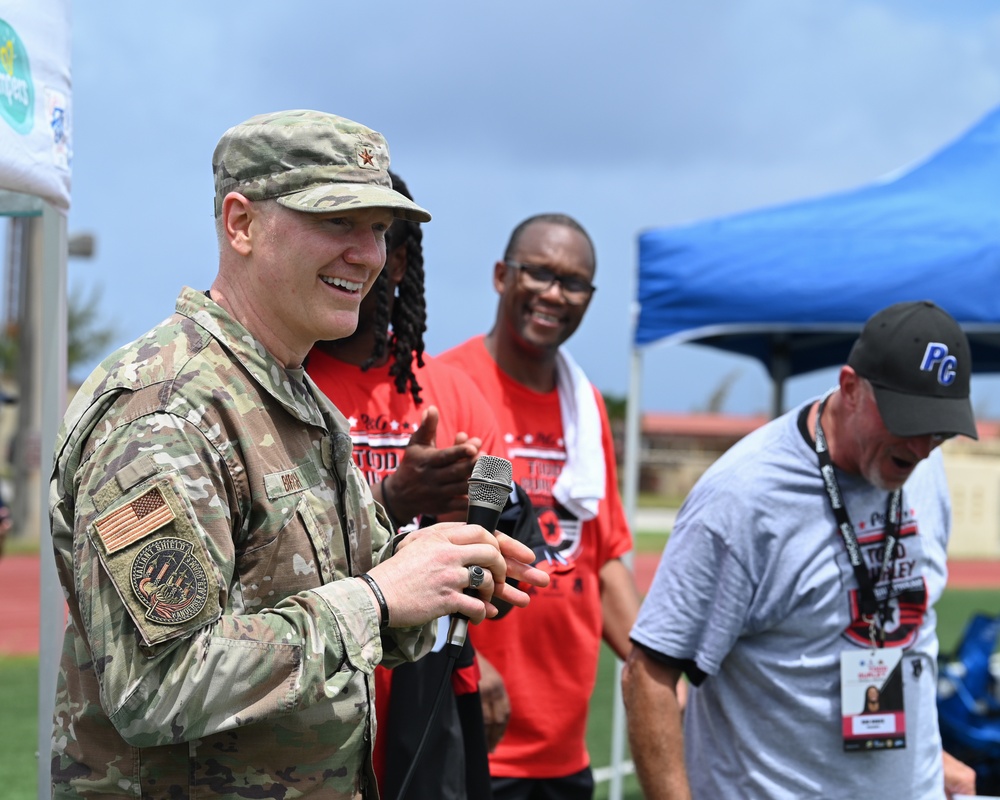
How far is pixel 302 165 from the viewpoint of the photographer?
5.94ft

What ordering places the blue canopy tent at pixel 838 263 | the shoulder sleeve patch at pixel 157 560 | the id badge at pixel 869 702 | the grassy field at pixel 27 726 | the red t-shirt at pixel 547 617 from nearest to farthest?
the shoulder sleeve patch at pixel 157 560 < the id badge at pixel 869 702 < the red t-shirt at pixel 547 617 < the blue canopy tent at pixel 838 263 < the grassy field at pixel 27 726

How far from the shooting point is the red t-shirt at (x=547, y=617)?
3.80 metres

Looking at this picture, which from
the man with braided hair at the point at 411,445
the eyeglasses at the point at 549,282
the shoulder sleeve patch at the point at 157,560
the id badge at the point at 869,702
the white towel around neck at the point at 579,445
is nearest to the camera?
the shoulder sleeve patch at the point at 157,560

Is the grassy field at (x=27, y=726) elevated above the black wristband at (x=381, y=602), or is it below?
below

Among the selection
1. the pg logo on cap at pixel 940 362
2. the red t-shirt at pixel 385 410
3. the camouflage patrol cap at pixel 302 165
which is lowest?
the red t-shirt at pixel 385 410

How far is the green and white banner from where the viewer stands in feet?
9.25

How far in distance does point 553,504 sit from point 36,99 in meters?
2.03

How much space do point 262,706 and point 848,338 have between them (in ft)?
21.5

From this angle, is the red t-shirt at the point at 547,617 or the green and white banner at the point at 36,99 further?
the red t-shirt at the point at 547,617

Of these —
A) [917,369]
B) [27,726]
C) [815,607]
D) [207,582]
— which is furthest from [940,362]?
[27,726]

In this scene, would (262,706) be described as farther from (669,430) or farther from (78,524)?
(669,430)

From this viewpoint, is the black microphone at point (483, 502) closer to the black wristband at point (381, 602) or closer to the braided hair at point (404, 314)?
the black wristband at point (381, 602)

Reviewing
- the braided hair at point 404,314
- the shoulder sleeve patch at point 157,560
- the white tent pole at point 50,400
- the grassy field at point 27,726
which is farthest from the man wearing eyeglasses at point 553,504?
the grassy field at point 27,726

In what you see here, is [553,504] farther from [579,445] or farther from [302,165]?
[302,165]
